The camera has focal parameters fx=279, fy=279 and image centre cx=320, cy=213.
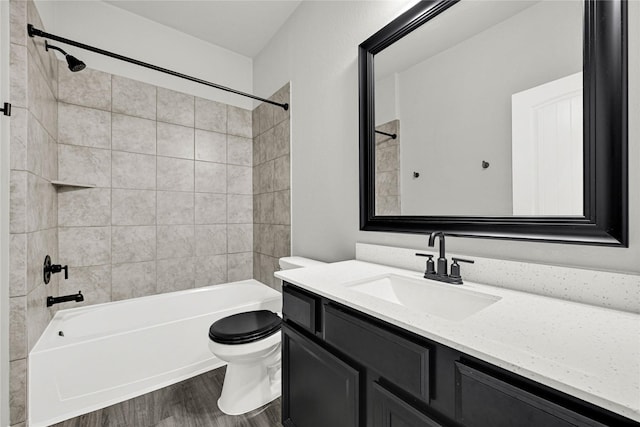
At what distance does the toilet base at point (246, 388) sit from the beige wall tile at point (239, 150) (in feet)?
6.13

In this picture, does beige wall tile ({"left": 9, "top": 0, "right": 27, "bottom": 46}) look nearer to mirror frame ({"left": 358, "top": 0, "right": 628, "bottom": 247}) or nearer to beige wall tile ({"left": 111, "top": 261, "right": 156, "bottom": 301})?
beige wall tile ({"left": 111, "top": 261, "right": 156, "bottom": 301})

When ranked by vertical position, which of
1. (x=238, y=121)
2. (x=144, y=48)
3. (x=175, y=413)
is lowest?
(x=175, y=413)

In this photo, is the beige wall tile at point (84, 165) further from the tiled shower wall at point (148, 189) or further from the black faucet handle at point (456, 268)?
the black faucet handle at point (456, 268)

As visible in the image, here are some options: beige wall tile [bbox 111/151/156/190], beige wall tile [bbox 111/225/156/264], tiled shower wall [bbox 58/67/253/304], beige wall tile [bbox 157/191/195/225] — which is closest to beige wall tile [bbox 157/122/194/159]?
tiled shower wall [bbox 58/67/253/304]

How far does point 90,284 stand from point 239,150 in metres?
1.66

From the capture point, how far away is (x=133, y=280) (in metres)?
2.26

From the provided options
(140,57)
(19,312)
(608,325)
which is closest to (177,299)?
(19,312)

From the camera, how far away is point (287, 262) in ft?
6.45

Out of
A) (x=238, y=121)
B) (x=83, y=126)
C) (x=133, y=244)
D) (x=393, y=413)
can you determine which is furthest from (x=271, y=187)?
(x=393, y=413)

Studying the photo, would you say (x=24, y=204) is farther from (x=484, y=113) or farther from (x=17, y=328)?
(x=484, y=113)

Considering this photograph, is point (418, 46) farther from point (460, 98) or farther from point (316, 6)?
point (316, 6)

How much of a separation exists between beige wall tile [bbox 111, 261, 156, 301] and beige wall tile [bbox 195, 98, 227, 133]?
132 centimetres

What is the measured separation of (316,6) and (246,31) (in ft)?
2.72

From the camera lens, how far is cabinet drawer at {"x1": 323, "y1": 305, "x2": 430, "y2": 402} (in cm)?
68
